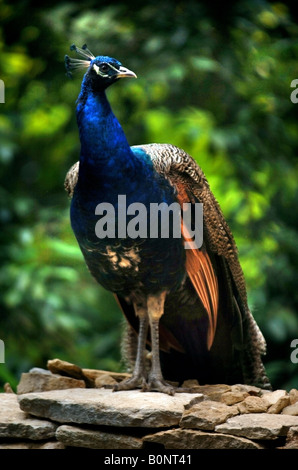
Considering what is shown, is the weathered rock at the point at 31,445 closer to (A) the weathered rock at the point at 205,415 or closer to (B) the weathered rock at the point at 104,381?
(A) the weathered rock at the point at 205,415

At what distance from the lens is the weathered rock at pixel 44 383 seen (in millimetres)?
3717

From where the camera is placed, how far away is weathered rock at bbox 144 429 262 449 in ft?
9.97

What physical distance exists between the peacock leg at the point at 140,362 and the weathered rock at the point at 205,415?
448 millimetres

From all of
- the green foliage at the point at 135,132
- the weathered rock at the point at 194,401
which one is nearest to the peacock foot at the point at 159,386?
the weathered rock at the point at 194,401

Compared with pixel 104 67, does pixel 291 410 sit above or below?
below

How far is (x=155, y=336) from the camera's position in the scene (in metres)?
3.66

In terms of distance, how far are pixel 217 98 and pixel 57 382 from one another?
3.76 m

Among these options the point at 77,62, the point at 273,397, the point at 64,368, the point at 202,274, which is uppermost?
the point at 77,62

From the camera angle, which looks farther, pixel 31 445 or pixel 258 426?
pixel 31 445

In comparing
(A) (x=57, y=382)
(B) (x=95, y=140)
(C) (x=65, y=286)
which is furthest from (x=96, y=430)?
(C) (x=65, y=286)

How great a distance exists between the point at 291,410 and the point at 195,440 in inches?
21.4
